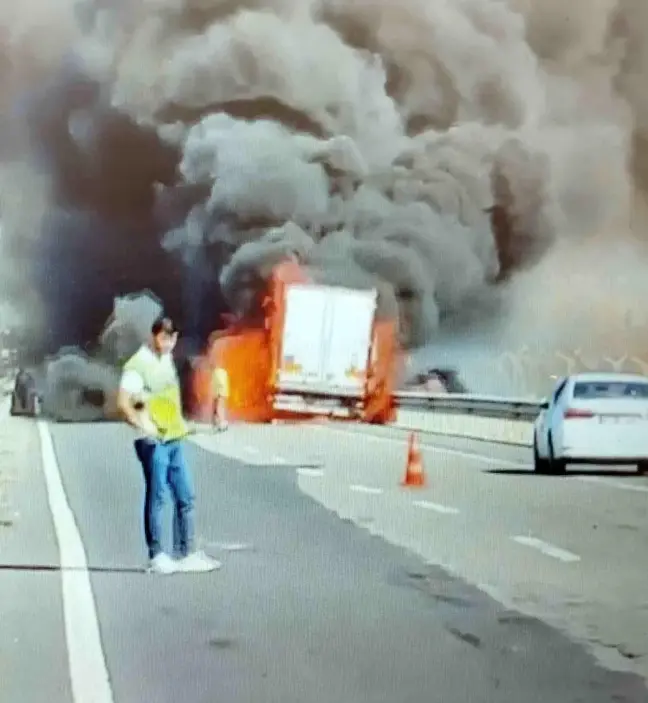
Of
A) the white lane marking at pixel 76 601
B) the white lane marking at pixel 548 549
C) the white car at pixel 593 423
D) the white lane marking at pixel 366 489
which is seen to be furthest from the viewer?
the white car at pixel 593 423

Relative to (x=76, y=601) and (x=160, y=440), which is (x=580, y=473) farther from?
(x=76, y=601)

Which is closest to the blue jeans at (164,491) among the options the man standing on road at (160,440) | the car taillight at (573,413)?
the man standing on road at (160,440)

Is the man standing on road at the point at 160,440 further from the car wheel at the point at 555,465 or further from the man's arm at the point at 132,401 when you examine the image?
the car wheel at the point at 555,465

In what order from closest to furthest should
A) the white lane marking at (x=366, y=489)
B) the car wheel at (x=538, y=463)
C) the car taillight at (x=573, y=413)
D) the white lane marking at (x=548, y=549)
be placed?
1. the white lane marking at (x=548, y=549)
2. the white lane marking at (x=366, y=489)
3. the car taillight at (x=573, y=413)
4. the car wheel at (x=538, y=463)

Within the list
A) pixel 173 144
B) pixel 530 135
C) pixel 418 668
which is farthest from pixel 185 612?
pixel 530 135

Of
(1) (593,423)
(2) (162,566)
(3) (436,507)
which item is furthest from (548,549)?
(2) (162,566)

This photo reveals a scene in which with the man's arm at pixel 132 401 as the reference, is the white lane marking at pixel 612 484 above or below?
below
